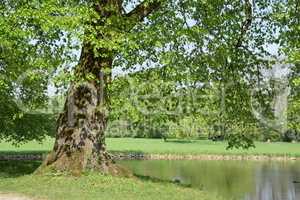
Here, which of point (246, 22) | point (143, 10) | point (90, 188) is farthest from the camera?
point (246, 22)

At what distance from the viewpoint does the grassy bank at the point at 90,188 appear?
17484mm

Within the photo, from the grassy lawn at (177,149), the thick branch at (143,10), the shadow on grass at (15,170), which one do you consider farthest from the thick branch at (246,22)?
the grassy lawn at (177,149)

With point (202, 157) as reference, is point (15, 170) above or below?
below

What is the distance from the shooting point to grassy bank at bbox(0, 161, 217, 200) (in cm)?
1748

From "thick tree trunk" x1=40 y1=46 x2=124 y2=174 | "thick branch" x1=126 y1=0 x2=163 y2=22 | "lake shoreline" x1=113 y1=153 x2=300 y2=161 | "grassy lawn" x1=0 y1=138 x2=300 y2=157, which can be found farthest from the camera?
"grassy lawn" x1=0 y1=138 x2=300 y2=157

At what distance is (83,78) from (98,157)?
3689 millimetres

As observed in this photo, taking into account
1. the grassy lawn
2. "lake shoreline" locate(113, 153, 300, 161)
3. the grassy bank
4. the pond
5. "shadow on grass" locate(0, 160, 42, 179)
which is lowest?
the pond

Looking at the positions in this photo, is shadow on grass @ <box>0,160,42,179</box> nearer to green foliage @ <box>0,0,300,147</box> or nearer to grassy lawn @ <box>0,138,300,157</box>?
green foliage @ <box>0,0,300,147</box>

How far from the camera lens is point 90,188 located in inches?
747

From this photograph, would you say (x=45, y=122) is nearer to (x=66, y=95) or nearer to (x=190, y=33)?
(x=66, y=95)

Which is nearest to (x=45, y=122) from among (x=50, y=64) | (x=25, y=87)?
(x=25, y=87)

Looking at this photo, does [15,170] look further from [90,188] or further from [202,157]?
[202,157]

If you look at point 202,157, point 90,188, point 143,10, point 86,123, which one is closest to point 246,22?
point 143,10

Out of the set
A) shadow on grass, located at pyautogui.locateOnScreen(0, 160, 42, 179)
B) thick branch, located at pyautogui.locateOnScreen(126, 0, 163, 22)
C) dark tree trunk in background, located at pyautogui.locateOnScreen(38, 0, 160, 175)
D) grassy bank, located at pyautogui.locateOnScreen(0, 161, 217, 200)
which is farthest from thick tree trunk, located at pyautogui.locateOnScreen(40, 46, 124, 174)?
shadow on grass, located at pyautogui.locateOnScreen(0, 160, 42, 179)
